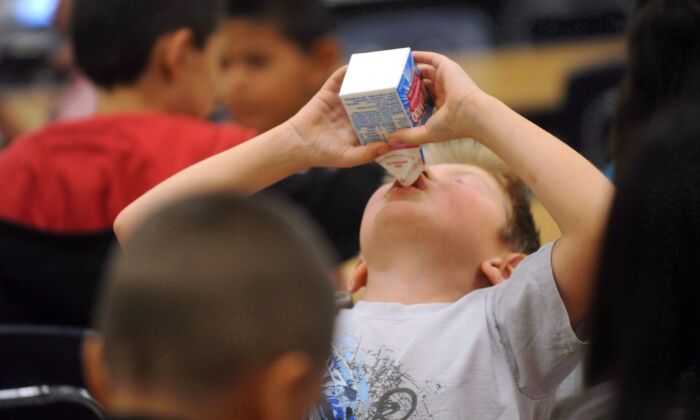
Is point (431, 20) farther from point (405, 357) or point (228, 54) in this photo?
point (405, 357)

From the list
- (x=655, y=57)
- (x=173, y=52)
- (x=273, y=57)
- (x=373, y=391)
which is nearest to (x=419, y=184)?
(x=373, y=391)

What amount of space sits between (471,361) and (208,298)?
49 cm

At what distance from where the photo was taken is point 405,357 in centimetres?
138

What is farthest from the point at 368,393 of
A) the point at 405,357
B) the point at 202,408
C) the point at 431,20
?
the point at 431,20

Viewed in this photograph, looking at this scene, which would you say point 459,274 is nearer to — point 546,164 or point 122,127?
point 546,164

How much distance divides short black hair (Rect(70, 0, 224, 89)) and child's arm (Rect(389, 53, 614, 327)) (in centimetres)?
92

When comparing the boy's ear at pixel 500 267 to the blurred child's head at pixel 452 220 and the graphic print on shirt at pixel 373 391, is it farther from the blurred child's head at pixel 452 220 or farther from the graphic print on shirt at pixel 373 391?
the graphic print on shirt at pixel 373 391

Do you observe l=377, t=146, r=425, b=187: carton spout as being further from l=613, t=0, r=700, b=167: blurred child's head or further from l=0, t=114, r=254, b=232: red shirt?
l=0, t=114, r=254, b=232: red shirt

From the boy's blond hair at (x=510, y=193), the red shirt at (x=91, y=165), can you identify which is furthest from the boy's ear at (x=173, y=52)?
the boy's blond hair at (x=510, y=193)

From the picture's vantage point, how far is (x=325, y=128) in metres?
1.51

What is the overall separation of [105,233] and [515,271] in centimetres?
82

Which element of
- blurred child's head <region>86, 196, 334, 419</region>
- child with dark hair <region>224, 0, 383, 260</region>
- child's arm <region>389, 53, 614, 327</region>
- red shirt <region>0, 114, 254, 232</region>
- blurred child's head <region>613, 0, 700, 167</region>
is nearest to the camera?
blurred child's head <region>86, 196, 334, 419</region>

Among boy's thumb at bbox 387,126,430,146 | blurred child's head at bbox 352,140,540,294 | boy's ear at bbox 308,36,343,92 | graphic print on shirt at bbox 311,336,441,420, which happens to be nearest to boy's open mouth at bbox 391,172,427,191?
blurred child's head at bbox 352,140,540,294

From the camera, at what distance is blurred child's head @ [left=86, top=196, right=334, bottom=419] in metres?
0.95
